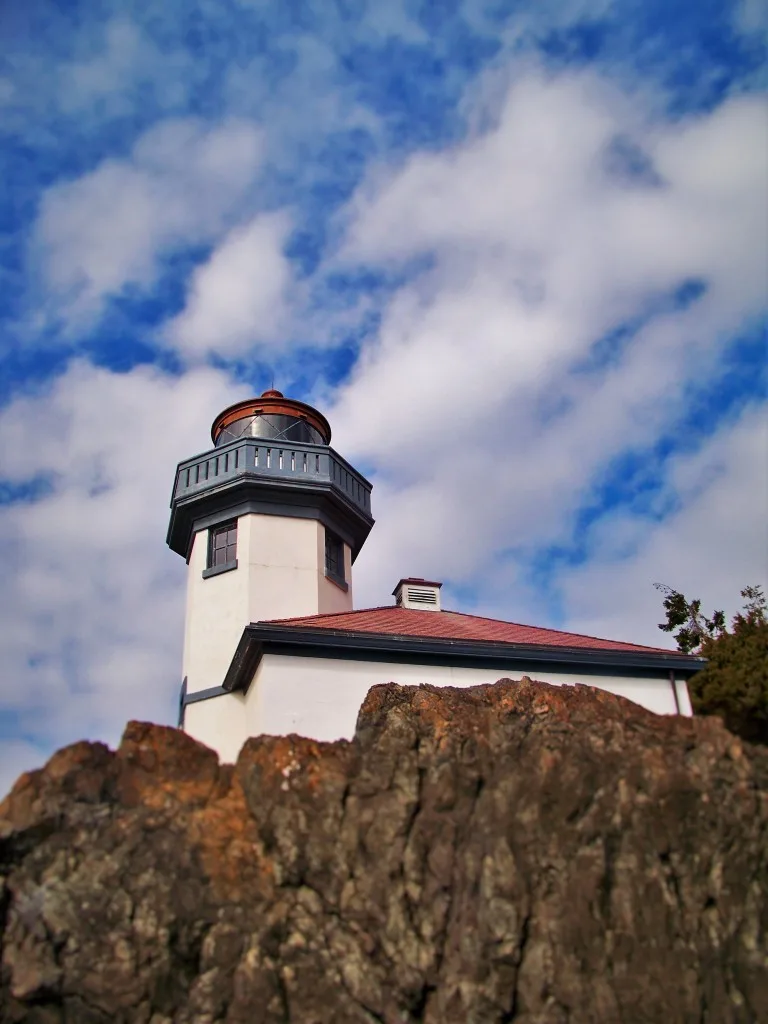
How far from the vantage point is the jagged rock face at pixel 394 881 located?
6914 millimetres

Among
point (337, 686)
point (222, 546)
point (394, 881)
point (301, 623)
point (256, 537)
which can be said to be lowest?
point (394, 881)

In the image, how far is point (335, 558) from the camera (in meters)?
18.9

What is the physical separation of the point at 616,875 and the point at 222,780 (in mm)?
3582

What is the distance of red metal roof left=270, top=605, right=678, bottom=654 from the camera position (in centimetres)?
1434

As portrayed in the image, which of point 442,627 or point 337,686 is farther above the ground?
point 442,627

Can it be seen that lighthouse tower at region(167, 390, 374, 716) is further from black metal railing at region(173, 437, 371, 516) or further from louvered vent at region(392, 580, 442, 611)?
louvered vent at region(392, 580, 442, 611)

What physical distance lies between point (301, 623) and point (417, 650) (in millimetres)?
1977

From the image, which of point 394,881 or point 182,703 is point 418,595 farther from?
point 394,881

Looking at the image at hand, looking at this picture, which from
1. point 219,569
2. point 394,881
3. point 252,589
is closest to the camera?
point 394,881

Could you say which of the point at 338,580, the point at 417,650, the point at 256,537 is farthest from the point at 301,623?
the point at 338,580

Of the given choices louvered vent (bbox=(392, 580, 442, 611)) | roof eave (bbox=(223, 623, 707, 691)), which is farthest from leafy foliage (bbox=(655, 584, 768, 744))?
louvered vent (bbox=(392, 580, 442, 611))

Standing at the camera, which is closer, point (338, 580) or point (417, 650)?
point (417, 650)

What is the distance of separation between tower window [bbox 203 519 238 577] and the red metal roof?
2.66 m

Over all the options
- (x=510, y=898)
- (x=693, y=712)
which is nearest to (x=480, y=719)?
(x=510, y=898)
